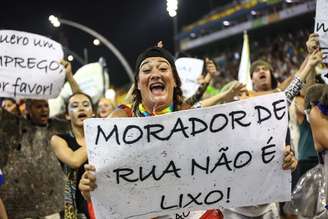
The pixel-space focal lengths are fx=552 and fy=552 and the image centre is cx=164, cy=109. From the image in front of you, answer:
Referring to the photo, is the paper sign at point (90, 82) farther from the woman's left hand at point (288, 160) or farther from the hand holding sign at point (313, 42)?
the woman's left hand at point (288, 160)

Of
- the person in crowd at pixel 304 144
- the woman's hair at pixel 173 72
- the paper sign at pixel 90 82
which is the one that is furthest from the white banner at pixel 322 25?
the paper sign at pixel 90 82

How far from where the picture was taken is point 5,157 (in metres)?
5.74

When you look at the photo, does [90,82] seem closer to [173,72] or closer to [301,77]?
[301,77]

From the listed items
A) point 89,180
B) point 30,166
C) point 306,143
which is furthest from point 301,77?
point 30,166

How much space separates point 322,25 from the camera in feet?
15.1

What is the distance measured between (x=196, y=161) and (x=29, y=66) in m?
3.70

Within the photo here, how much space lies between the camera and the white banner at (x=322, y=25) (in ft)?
14.9

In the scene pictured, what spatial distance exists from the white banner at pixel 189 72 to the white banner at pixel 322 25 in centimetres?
376

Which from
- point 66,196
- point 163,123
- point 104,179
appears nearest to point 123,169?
point 104,179

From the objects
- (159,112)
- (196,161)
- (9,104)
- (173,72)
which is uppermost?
(9,104)

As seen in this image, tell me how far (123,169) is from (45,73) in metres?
3.57

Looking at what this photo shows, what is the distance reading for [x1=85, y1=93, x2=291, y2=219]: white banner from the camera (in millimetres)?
2863

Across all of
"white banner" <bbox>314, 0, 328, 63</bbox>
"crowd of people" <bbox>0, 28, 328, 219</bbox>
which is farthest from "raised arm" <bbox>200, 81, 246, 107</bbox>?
"white banner" <bbox>314, 0, 328, 63</bbox>

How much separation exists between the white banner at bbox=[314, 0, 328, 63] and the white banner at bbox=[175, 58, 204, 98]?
3.76 metres
